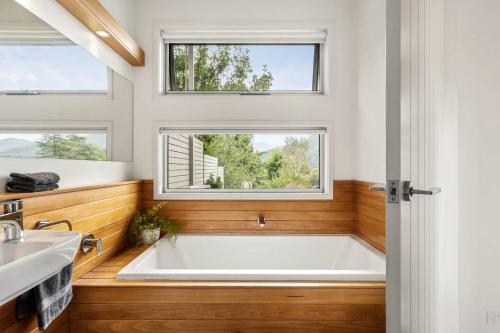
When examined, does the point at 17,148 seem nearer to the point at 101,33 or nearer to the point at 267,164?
the point at 101,33

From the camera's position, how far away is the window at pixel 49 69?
1336mm

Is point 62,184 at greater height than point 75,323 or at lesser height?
greater

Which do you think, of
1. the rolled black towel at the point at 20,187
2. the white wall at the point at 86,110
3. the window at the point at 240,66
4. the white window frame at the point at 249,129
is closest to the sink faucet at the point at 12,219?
the rolled black towel at the point at 20,187

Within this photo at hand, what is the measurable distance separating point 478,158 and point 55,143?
6.98 ft

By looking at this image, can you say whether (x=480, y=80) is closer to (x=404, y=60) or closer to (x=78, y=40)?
(x=404, y=60)

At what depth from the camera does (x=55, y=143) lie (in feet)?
5.51

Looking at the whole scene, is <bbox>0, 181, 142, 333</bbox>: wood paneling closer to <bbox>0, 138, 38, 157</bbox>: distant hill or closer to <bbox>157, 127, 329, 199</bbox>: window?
<bbox>0, 138, 38, 157</bbox>: distant hill

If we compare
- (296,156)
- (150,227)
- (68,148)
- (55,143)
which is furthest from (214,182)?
(55,143)

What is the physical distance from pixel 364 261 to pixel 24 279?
2.16 meters

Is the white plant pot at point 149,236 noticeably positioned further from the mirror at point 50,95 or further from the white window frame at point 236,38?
the white window frame at point 236,38

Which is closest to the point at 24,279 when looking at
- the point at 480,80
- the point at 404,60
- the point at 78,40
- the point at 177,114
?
Answer: the point at 404,60

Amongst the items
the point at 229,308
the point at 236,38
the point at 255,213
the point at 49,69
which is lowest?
the point at 229,308

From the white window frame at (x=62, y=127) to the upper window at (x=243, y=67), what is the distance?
0.90 m

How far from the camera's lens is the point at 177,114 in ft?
9.07
